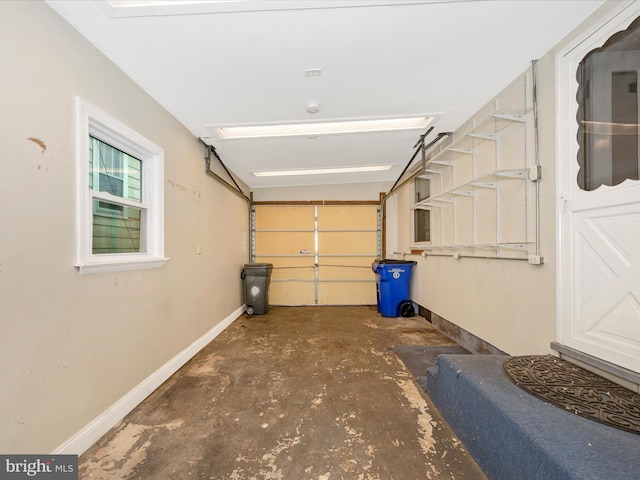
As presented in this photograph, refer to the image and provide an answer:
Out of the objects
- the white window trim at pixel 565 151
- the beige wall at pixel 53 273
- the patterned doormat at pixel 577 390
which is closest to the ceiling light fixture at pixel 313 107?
the beige wall at pixel 53 273

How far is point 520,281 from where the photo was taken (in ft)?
7.46

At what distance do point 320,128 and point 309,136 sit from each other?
19 centimetres

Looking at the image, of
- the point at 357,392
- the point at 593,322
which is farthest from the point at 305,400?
the point at 593,322

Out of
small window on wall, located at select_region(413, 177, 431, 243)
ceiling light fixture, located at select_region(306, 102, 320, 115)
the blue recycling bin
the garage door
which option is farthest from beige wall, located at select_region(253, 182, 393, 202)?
ceiling light fixture, located at select_region(306, 102, 320, 115)

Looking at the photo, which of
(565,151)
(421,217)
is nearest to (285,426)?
(565,151)

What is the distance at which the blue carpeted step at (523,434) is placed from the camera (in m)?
1.00

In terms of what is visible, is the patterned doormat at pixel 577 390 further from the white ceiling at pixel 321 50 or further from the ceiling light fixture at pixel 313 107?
the ceiling light fixture at pixel 313 107

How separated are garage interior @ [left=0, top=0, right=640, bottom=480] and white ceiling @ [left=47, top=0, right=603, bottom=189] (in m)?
0.02

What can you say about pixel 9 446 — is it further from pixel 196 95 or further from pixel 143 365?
pixel 196 95

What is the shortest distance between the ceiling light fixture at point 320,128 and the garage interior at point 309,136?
0.12 ft

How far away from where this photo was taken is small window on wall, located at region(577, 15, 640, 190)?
150 cm

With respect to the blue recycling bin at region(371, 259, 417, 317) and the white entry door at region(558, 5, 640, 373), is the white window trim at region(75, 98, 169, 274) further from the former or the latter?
the blue recycling bin at region(371, 259, 417, 317)

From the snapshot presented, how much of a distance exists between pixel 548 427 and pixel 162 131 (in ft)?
11.2

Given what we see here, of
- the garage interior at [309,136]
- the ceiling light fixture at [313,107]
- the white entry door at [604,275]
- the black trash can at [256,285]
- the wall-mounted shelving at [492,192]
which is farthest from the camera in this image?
the black trash can at [256,285]
